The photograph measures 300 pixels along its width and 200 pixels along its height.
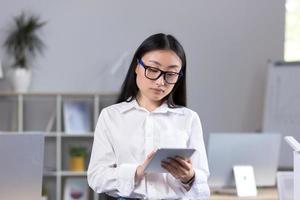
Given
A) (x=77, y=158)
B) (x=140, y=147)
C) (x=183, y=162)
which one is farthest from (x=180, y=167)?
(x=77, y=158)

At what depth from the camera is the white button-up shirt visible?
63.5 inches

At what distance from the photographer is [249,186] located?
9.04 feet

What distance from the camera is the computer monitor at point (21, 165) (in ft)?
5.19

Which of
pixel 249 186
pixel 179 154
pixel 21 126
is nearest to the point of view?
pixel 179 154

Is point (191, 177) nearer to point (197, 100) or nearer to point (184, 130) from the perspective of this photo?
point (184, 130)

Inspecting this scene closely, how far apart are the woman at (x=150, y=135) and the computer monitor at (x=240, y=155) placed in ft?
3.34

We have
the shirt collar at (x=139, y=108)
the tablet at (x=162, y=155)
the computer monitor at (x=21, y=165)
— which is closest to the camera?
the tablet at (x=162, y=155)

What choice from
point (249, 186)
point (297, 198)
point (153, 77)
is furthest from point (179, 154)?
point (249, 186)

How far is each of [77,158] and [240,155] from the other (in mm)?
1818

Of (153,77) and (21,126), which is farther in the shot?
(21,126)

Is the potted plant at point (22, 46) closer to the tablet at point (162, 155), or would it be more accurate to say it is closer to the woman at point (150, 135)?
the woman at point (150, 135)

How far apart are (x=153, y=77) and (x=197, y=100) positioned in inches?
114

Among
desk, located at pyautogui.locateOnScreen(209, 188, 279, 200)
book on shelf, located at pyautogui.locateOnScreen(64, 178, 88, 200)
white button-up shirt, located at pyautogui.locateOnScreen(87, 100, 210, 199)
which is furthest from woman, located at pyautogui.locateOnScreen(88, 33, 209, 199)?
book on shelf, located at pyautogui.locateOnScreen(64, 178, 88, 200)

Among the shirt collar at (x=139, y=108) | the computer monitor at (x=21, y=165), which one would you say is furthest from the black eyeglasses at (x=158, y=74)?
the computer monitor at (x=21, y=165)
